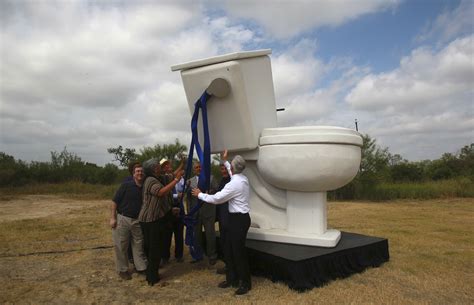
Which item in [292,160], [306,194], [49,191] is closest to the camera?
[292,160]

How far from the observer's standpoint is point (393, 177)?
1825cm

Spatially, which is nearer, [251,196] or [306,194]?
[306,194]

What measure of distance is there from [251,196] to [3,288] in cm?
277

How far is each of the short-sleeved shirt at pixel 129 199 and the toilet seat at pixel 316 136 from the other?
154 centimetres

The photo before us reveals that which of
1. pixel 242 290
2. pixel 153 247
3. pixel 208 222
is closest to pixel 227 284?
pixel 242 290

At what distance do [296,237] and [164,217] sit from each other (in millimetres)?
1444

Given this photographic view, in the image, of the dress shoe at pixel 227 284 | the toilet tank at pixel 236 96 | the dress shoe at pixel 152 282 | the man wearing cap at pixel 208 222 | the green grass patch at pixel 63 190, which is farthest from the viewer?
the green grass patch at pixel 63 190

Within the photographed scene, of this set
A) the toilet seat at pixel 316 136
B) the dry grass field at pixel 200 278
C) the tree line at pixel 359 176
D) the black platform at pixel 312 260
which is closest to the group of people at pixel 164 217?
the dry grass field at pixel 200 278

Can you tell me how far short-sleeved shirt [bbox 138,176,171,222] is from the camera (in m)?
3.50

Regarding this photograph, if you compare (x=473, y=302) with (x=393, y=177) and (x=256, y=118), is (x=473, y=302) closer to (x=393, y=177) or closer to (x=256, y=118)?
(x=256, y=118)

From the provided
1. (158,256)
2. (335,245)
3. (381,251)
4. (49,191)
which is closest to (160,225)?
(158,256)

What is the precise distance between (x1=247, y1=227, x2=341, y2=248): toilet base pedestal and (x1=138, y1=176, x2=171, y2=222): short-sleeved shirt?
46.6 inches

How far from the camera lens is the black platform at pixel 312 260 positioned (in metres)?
3.25

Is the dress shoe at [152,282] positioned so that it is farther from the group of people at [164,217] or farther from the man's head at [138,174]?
the man's head at [138,174]
